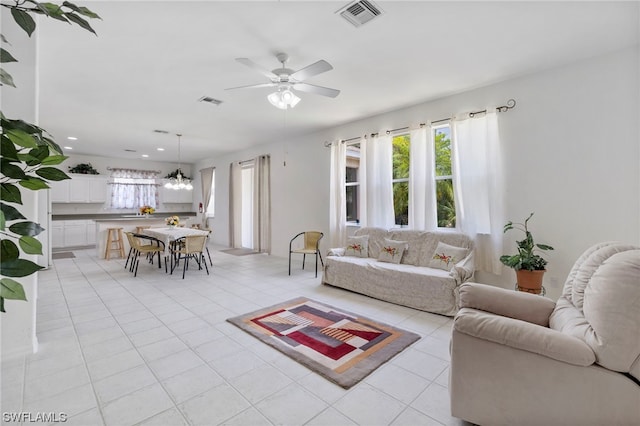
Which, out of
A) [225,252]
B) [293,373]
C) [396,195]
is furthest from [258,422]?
[225,252]

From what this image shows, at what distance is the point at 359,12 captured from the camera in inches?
91.8

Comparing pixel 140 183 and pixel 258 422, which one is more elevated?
pixel 140 183

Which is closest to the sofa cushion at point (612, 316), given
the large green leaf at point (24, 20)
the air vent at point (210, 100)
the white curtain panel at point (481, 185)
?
the white curtain panel at point (481, 185)

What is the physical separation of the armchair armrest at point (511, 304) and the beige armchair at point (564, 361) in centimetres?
17

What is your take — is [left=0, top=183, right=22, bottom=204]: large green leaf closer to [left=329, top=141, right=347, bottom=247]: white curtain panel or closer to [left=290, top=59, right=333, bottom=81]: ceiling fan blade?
[left=290, top=59, right=333, bottom=81]: ceiling fan blade

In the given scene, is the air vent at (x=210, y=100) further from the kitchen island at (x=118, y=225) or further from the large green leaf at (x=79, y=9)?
the kitchen island at (x=118, y=225)

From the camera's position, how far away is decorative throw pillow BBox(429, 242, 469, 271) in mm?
3654

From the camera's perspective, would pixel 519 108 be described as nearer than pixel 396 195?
Yes

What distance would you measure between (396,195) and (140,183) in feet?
26.9

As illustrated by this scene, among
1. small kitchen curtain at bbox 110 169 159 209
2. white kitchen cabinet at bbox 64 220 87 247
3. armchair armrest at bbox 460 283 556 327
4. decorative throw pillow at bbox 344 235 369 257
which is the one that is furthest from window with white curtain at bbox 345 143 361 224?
white kitchen cabinet at bbox 64 220 87 247

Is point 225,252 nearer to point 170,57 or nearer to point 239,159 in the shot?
point 239,159

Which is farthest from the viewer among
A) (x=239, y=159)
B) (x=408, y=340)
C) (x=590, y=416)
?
(x=239, y=159)

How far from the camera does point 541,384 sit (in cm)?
145

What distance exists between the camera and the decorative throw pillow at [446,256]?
365 cm
